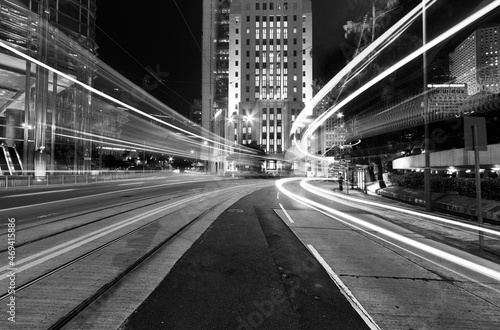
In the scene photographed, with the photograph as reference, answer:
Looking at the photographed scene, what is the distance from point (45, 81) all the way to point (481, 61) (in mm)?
43677

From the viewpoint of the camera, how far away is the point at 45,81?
35.3 metres

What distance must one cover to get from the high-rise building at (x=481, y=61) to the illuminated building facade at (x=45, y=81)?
3558cm

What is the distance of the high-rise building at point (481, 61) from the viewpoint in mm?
13070

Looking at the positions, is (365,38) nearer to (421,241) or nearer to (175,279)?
(421,241)

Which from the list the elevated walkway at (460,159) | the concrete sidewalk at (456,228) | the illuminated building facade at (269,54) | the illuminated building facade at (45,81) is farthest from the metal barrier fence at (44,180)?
the illuminated building facade at (269,54)

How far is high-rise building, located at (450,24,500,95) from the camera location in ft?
42.9

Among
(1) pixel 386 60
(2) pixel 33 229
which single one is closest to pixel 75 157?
(2) pixel 33 229

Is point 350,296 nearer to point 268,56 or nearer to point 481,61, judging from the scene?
point 481,61

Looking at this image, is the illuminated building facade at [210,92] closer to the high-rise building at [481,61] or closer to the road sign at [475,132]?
the high-rise building at [481,61]

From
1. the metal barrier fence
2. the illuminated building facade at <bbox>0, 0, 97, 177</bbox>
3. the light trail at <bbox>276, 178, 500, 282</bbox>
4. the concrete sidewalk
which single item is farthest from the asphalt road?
the illuminated building facade at <bbox>0, 0, 97, 177</bbox>

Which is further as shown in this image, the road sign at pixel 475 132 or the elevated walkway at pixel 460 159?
the elevated walkway at pixel 460 159

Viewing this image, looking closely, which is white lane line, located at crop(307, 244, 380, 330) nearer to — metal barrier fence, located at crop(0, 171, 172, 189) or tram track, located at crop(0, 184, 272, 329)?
tram track, located at crop(0, 184, 272, 329)

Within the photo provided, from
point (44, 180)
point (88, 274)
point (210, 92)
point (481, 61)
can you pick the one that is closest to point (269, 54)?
point (210, 92)

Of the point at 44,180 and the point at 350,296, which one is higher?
the point at 44,180
